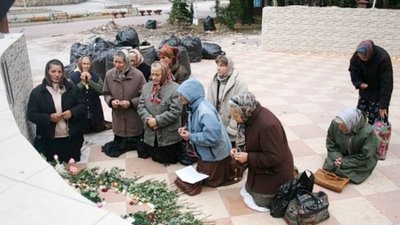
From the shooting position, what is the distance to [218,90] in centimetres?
444

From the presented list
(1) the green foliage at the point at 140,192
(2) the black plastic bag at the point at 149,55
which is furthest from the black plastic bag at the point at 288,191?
(2) the black plastic bag at the point at 149,55

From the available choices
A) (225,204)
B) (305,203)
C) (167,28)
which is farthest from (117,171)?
(167,28)

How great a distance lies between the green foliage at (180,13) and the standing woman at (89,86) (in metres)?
11.9

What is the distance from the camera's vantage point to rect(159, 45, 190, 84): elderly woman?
15.6ft

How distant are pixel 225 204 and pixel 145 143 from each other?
1406mm

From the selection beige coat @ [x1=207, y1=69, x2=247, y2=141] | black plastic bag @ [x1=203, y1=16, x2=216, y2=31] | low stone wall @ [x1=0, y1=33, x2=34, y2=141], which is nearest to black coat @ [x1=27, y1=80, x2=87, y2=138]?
low stone wall @ [x1=0, y1=33, x2=34, y2=141]

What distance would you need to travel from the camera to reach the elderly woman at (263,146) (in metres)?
3.28

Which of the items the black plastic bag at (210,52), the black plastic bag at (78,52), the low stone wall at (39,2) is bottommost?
the black plastic bag at (210,52)

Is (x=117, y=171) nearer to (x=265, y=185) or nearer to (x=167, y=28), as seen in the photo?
(x=265, y=185)

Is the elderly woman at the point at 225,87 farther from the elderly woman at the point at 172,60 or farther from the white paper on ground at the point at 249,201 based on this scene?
the white paper on ground at the point at 249,201

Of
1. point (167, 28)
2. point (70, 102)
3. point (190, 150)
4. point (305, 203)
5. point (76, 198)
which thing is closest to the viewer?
point (76, 198)

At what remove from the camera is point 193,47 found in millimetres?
9984

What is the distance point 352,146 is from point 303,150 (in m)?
0.99

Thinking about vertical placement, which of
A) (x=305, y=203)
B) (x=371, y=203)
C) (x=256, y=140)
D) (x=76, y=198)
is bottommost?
→ (x=371, y=203)
